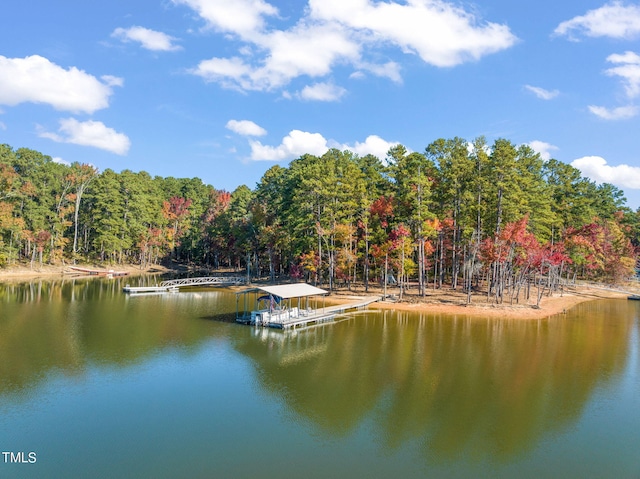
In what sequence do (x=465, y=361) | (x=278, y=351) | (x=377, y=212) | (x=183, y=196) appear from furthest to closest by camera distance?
(x=183, y=196)
(x=377, y=212)
(x=278, y=351)
(x=465, y=361)

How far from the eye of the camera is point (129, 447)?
46.1ft

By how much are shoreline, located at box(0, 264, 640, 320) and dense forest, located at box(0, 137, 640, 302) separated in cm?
214

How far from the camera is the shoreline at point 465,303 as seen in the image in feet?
129

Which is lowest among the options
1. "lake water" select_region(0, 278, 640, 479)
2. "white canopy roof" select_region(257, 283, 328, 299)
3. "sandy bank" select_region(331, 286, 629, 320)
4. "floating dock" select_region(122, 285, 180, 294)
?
"lake water" select_region(0, 278, 640, 479)

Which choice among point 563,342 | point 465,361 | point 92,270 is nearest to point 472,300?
point 563,342

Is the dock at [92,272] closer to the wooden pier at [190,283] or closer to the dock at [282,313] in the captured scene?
the wooden pier at [190,283]

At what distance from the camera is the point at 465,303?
4222 cm

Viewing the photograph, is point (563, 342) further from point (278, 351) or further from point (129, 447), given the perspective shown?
point (129, 447)

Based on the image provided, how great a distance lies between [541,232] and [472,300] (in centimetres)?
1685

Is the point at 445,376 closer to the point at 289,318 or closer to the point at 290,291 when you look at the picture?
the point at 289,318

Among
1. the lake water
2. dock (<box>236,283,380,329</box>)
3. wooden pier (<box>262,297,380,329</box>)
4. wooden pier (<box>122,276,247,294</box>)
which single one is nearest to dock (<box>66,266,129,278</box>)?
wooden pier (<box>122,276,247,294</box>)

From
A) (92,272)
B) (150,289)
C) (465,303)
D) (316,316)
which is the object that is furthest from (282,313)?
(92,272)

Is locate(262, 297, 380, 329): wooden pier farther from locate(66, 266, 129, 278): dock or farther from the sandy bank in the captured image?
locate(66, 266, 129, 278): dock

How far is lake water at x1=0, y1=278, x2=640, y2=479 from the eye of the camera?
44.5 feet
